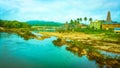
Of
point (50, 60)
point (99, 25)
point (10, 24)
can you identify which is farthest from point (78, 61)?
point (10, 24)

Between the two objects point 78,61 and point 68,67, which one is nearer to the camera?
point 68,67

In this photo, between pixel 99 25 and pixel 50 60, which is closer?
pixel 50 60

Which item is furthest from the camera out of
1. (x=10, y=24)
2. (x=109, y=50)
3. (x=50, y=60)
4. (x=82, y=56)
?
(x=10, y=24)

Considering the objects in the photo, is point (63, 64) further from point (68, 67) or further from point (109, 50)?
point (109, 50)

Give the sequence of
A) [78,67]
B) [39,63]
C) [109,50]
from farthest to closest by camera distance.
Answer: [109,50]
[39,63]
[78,67]

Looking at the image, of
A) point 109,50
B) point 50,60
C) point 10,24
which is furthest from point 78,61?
point 10,24

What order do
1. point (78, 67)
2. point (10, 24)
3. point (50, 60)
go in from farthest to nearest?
point (10, 24) < point (50, 60) < point (78, 67)

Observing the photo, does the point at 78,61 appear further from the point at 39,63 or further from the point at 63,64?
the point at 39,63

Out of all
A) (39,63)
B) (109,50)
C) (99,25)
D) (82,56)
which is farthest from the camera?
(99,25)
